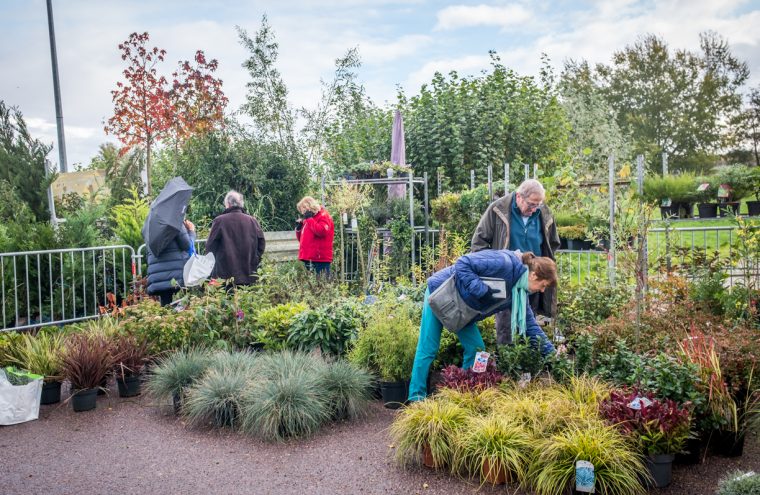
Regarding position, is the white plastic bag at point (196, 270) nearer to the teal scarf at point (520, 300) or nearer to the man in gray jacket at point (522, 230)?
the man in gray jacket at point (522, 230)

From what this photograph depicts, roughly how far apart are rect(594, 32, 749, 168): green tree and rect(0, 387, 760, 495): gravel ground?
84.1ft

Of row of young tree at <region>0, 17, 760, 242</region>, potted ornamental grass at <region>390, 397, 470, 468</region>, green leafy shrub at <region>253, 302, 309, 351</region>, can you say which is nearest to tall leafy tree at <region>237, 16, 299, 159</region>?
row of young tree at <region>0, 17, 760, 242</region>

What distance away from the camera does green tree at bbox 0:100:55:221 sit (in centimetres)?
851

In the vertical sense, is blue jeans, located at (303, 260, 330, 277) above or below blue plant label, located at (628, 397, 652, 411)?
above

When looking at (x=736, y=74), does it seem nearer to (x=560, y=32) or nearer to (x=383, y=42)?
(x=560, y=32)

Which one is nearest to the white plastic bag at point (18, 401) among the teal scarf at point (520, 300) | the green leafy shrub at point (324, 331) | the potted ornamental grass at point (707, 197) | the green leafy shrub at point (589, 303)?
the green leafy shrub at point (324, 331)

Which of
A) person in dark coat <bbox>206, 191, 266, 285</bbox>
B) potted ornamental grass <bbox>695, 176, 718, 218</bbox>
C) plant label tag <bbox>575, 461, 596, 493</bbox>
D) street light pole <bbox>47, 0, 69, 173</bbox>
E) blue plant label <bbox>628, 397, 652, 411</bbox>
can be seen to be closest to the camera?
plant label tag <bbox>575, 461, 596, 493</bbox>

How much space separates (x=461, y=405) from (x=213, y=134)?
30.8 ft

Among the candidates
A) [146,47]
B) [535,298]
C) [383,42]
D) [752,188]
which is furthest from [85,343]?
[752,188]

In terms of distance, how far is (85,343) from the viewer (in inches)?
220

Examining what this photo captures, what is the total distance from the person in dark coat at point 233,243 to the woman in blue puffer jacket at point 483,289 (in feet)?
10.7

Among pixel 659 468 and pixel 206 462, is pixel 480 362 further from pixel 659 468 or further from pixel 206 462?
pixel 206 462

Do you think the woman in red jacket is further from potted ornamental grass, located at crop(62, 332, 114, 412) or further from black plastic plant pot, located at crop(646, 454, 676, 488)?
black plastic plant pot, located at crop(646, 454, 676, 488)

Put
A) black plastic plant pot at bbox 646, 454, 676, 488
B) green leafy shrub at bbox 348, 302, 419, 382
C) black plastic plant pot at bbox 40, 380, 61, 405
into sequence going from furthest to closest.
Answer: black plastic plant pot at bbox 40, 380, 61, 405 → green leafy shrub at bbox 348, 302, 419, 382 → black plastic plant pot at bbox 646, 454, 676, 488
